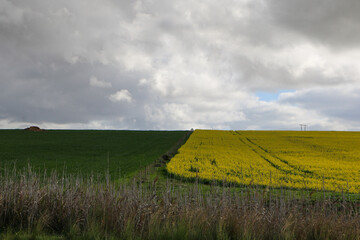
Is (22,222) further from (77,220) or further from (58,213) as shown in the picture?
(77,220)

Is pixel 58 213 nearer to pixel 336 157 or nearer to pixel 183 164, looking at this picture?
pixel 183 164

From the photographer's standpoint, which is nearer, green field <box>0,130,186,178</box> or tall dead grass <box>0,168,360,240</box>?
tall dead grass <box>0,168,360,240</box>

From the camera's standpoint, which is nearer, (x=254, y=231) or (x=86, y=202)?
(x=254, y=231)

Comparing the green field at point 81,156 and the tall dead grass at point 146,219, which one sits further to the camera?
the green field at point 81,156

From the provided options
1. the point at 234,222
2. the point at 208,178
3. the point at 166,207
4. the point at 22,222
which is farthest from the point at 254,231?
the point at 208,178

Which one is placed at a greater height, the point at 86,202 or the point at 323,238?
the point at 86,202

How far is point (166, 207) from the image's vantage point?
8016 mm

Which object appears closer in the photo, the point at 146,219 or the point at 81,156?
the point at 146,219

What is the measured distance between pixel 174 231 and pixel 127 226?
1.08m

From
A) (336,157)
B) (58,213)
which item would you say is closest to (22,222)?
(58,213)

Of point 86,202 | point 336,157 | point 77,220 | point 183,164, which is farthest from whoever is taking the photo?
point 336,157

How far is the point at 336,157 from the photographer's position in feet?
110

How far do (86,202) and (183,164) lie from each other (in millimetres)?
15991

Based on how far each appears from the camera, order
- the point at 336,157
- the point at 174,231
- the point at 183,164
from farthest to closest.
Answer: the point at 336,157
the point at 183,164
the point at 174,231
